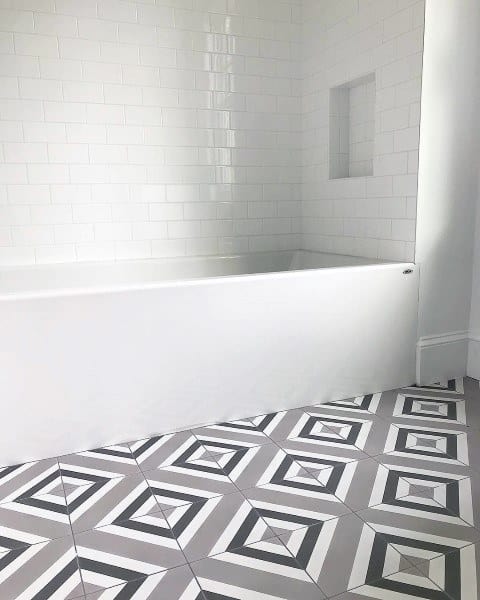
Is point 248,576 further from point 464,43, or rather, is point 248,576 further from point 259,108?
point 259,108

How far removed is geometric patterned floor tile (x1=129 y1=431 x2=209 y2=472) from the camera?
2178 millimetres

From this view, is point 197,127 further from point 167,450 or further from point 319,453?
point 319,453

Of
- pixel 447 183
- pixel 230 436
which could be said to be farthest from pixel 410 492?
pixel 447 183

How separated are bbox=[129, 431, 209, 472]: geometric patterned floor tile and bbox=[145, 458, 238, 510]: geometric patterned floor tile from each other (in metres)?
0.05

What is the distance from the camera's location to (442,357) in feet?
10.1

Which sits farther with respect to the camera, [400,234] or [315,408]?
[400,234]

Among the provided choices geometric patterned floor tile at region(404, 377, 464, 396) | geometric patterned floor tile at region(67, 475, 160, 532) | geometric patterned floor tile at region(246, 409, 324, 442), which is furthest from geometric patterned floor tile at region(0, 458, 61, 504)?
geometric patterned floor tile at region(404, 377, 464, 396)

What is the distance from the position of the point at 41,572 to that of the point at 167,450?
790mm

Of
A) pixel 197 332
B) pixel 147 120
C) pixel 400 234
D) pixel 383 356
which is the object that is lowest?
pixel 383 356

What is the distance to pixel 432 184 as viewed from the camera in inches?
114

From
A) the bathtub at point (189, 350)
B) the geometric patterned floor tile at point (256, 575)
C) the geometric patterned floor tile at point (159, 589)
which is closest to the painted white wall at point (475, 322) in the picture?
the bathtub at point (189, 350)

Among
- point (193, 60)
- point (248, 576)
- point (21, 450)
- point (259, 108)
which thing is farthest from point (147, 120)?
point (248, 576)

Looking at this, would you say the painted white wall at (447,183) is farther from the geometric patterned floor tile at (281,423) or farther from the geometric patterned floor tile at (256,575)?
the geometric patterned floor tile at (256,575)

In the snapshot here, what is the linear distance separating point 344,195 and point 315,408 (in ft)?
4.84
